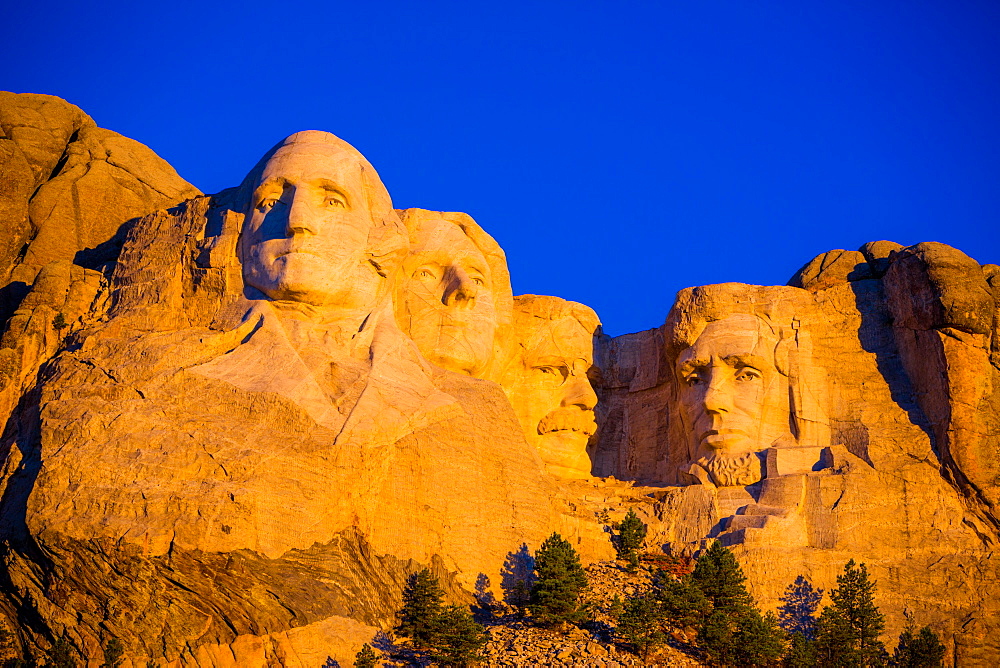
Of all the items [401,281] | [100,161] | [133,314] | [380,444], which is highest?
[100,161]

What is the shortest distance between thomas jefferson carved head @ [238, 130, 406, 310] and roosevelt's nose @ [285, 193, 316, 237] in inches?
0.7

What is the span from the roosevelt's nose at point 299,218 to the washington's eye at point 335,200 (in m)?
0.53

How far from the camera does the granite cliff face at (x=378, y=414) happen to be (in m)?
21.5

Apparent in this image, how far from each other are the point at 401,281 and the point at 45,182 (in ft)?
25.2

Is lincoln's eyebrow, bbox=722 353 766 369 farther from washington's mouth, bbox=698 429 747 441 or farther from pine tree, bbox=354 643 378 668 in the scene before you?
pine tree, bbox=354 643 378 668

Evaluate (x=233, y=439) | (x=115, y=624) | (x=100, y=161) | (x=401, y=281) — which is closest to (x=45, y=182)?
(x=100, y=161)

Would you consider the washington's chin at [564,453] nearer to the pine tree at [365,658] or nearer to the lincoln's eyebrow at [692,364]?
the lincoln's eyebrow at [692,364]

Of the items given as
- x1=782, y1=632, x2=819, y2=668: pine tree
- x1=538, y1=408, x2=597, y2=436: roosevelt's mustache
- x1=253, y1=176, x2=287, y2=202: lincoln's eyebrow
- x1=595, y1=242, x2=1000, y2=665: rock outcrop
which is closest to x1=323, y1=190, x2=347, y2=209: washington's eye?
x1=253, y1=176, x2=287, y2=202: lincoln's eyebrow

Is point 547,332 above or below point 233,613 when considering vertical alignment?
above

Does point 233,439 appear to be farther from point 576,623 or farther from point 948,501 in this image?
point 948,501

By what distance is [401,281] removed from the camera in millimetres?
28406

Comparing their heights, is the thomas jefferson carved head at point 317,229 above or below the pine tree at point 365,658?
above

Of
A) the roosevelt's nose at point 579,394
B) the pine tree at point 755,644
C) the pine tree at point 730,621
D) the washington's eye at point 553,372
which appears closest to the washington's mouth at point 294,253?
the washington's eye at point 553,372

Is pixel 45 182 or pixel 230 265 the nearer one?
pixel 230 265
